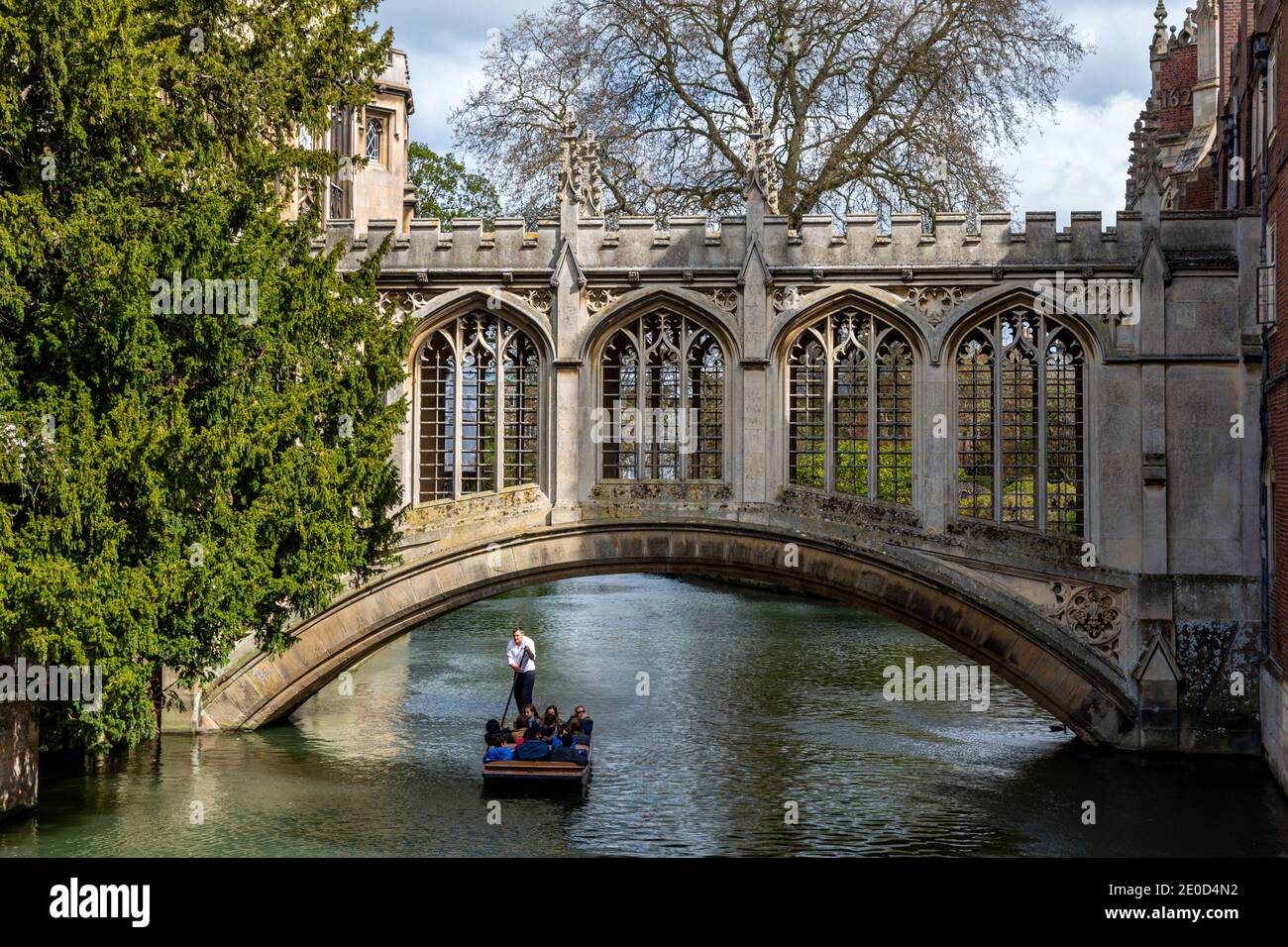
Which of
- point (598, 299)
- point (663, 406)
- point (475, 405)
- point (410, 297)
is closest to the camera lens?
point (598, 299)

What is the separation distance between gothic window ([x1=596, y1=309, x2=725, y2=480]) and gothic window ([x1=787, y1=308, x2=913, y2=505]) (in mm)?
960

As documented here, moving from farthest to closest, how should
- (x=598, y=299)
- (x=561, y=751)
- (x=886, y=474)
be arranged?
(x=886, y=474) < (x=598, y=299) < (x=561, y=751)

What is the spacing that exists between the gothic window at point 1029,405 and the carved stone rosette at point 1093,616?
797mm

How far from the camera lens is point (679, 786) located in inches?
653

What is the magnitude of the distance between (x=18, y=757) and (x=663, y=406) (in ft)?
27.2

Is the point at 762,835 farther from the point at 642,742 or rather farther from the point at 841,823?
the point at 642,742

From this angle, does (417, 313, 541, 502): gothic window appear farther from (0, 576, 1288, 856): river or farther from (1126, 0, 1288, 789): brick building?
(1126, 0, 1288, 789): brick building

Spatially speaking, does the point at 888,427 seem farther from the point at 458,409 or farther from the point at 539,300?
the point at 458,409

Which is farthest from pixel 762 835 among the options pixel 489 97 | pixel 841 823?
pixel 489 97

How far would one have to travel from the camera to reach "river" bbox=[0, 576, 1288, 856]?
1423 cm

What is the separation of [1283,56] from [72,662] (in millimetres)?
13754

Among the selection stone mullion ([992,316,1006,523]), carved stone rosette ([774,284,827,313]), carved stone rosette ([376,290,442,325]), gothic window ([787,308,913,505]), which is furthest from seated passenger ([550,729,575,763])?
stone mullion ([992,316,1006,523])

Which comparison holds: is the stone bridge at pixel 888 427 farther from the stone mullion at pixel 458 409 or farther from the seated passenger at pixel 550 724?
the seated passenger at pixel 550 724

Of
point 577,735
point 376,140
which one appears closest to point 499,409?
point 577,735
